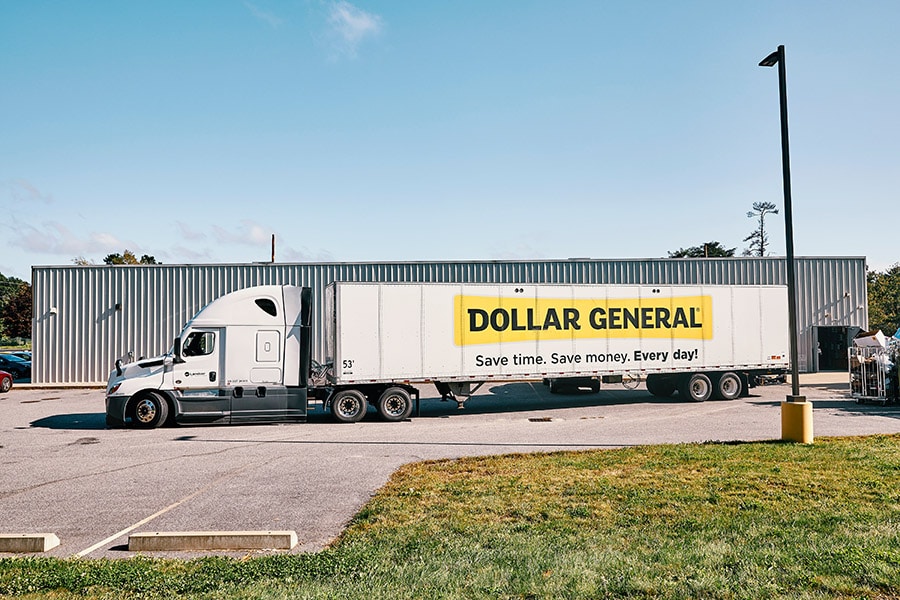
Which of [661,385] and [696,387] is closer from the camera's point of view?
[696,387]

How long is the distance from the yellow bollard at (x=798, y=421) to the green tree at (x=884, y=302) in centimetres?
5815

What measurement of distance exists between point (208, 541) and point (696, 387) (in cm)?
1854

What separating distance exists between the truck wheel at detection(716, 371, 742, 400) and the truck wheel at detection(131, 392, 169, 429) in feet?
55.4

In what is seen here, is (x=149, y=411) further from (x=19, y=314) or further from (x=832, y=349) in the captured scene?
(x=19, y=314)

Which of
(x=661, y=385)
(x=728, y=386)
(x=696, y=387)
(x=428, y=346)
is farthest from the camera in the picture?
(x=661, y=385)

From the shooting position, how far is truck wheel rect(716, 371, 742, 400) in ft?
72.6

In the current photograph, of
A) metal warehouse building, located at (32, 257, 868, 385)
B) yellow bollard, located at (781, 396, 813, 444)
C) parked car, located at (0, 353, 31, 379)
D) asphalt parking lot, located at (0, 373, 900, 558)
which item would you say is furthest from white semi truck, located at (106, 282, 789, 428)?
parked car, located at (0, 353, 31, 379)

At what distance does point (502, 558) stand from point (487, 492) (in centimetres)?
286

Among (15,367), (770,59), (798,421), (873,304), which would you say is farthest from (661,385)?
(873,304)

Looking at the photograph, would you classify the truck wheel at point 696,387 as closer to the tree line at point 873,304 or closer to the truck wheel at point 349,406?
the truck wheel at point 349,406

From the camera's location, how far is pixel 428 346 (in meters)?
18.5

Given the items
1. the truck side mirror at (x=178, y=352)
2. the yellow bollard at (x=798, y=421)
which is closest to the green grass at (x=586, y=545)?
the yellow bollard at (x=798, y=421)

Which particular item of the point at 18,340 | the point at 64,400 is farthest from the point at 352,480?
the point at 18,340

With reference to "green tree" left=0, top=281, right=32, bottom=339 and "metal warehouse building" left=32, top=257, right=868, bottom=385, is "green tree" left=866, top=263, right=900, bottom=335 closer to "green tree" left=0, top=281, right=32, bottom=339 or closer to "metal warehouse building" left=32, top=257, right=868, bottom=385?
"metal warehouse building" left=32, top=257, right=868, bottom=385
